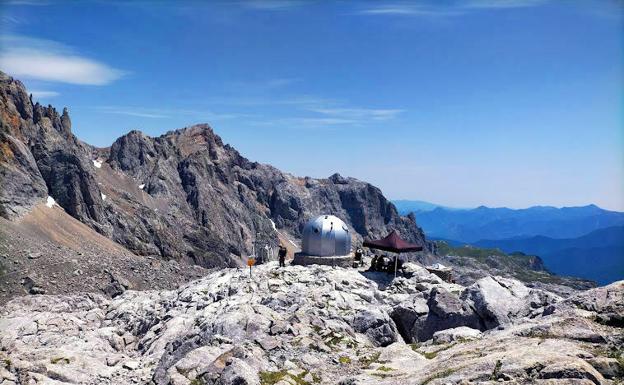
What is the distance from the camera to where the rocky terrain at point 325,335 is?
16969 millimetres

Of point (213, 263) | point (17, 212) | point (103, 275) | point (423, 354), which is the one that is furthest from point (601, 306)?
point (213, 263)

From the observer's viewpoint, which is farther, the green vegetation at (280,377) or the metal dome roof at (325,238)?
the metal dome roof at (325,238)

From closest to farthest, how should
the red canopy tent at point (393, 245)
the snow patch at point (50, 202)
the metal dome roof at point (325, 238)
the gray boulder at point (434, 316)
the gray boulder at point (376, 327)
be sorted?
1. the gray boulder at point (376, 327)
2. the gray boulder at point (434, 316)
3. the red canopy tent at point (393, 245)
4. the metal dome roof at point (325, 238)
5. the snow patch at point (50, 202)

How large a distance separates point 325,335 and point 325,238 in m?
20.5

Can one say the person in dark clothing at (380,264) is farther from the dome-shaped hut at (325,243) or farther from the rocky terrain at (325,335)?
the dome-shaped hut at (325,243)

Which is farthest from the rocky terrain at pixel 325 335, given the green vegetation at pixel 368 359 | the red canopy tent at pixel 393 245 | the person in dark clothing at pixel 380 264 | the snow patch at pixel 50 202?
the snow patch at pixel 50 202

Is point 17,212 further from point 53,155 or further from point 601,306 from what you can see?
point 601,306

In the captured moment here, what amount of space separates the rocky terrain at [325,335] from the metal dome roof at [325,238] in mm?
4369

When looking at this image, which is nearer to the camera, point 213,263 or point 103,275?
point 103,275

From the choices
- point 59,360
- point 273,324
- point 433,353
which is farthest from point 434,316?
point 59,360

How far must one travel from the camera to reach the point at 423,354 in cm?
2222

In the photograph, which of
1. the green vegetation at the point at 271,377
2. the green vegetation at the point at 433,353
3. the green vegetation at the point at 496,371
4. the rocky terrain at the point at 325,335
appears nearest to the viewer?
the green vegetation at the point at 496,371

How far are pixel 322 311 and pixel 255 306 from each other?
179 inches

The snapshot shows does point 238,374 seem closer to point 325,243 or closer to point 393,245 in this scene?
point 393,245
